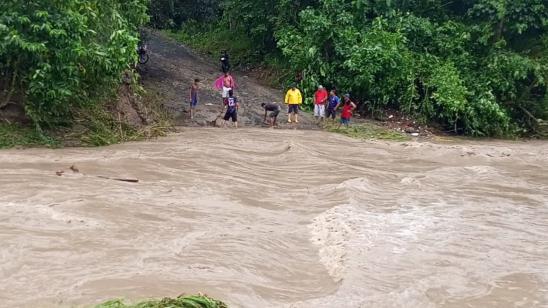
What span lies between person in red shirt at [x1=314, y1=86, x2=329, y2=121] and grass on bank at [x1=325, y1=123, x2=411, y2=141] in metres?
0.53

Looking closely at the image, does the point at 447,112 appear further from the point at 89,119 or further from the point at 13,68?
the point at 13,68

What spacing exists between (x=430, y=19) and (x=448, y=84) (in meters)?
3.73

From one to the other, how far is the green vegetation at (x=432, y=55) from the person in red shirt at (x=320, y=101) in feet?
5.63

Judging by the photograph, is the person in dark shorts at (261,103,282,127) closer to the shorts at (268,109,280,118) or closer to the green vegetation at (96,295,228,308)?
the shorts at (268,109,280,118)

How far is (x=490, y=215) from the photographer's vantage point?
32.6 ft

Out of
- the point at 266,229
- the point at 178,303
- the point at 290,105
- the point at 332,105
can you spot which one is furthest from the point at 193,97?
the point at 178,303

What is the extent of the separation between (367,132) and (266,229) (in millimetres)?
10546

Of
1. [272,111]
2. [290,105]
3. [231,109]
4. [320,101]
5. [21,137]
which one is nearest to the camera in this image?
[21,137]

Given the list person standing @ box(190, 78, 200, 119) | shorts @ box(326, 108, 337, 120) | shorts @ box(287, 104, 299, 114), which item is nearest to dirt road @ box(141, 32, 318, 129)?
person standing @ box(190, 78, 200, 119)

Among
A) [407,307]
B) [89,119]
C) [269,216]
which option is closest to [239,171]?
[269,216]

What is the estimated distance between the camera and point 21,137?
13.0m

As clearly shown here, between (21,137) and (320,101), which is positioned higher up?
(320,101)

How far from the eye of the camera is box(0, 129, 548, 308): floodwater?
6.39m

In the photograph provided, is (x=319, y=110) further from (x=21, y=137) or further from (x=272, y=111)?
(x=21, y=137)
